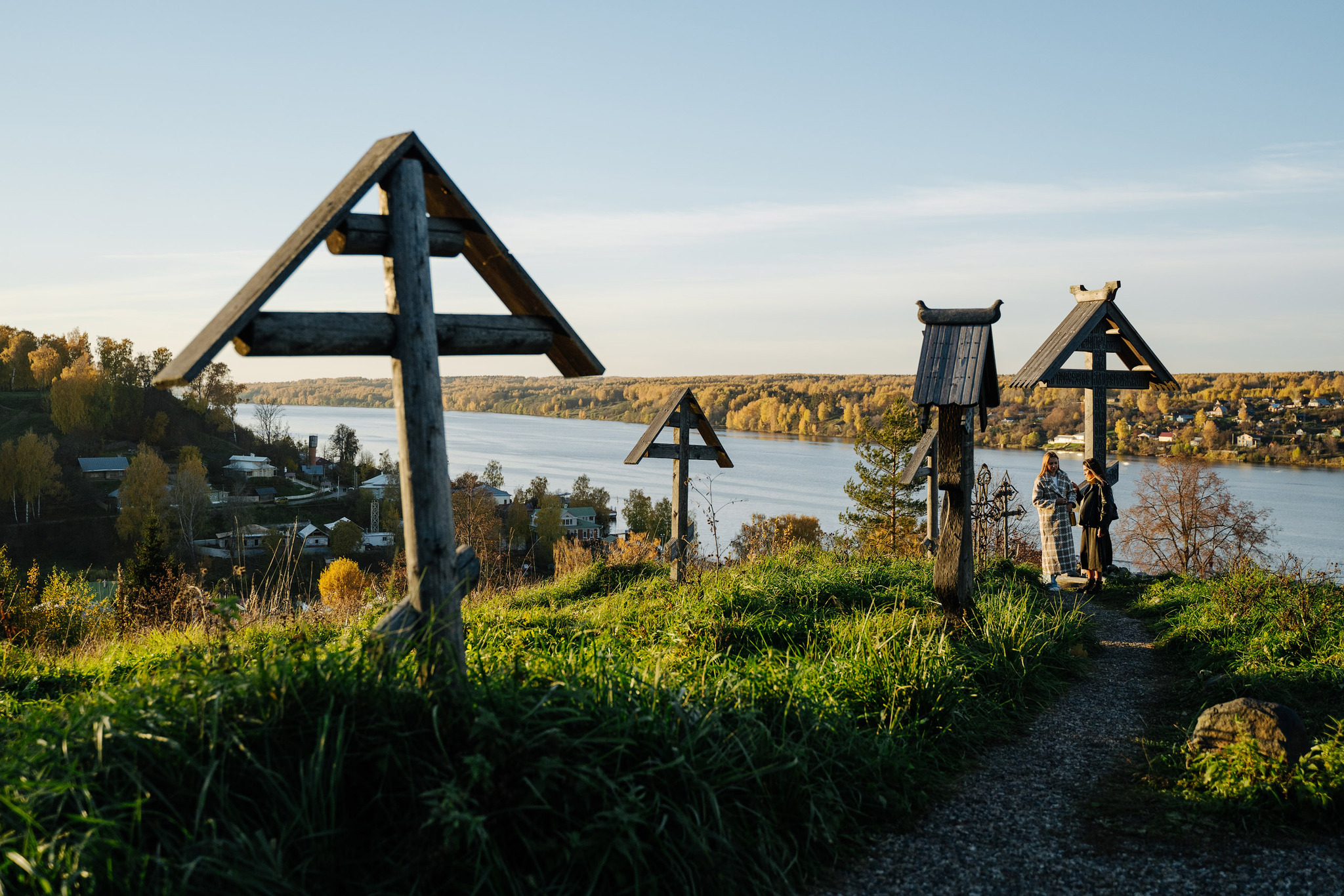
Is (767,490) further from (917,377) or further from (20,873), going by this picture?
(20,873)

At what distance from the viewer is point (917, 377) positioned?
6906 mm

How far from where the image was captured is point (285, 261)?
11.9ft

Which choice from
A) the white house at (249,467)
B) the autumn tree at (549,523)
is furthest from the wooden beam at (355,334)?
the white house at (249,467)

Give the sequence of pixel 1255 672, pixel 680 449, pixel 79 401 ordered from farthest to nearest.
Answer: pixel 79 401 → pixel 680 449 → pixel 1255 672

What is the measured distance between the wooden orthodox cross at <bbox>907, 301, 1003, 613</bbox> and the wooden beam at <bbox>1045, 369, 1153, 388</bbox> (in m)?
3.72

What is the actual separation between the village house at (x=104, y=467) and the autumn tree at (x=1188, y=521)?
7806cm

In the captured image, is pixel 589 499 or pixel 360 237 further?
A: pixel 589 499

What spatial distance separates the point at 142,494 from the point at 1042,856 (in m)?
74.0

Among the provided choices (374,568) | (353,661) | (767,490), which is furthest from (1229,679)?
Result: (374,568)

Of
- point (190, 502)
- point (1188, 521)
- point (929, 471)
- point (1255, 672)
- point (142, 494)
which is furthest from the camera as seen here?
point (142, 494)

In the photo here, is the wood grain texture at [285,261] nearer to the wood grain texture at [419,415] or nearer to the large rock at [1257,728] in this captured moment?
the wood grain texture at [419,415]

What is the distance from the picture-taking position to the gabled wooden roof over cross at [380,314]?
3.52m

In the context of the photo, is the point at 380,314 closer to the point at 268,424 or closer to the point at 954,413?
the point at 954,413

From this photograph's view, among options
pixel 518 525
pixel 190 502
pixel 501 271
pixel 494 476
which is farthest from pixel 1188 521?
pixel 190 502
